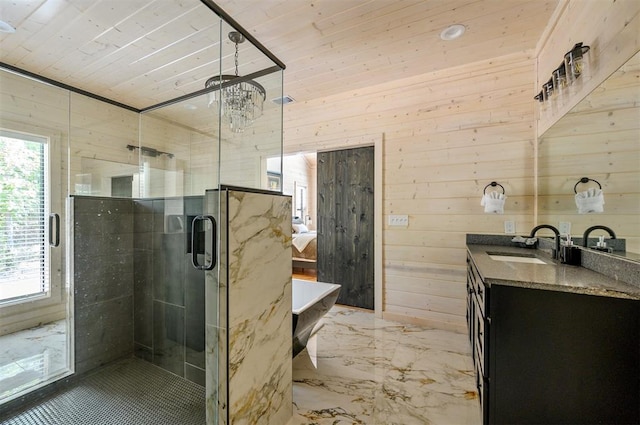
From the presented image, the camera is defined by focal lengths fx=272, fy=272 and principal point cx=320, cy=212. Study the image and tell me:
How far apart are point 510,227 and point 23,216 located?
443 cm

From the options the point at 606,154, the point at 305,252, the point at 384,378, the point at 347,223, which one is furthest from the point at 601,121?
the point at 305,252

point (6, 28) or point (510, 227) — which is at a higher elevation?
point (6, 28)

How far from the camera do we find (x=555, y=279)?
4.47ft

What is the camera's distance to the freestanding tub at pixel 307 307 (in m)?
2.02

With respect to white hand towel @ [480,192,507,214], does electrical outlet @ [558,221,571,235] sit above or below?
below

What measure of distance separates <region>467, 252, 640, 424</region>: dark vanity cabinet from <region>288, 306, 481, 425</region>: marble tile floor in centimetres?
49

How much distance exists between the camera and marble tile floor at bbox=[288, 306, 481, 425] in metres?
1.71

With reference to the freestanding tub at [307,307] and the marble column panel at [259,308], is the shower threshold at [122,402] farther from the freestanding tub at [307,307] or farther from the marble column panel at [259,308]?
the freestanding tub at [307,307]

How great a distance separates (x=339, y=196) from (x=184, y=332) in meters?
2.39

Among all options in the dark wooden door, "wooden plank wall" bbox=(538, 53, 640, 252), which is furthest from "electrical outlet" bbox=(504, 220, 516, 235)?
the dark wooden door

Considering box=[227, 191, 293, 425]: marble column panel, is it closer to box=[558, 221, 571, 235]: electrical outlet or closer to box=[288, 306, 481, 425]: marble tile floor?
box=[288, 306, 481, 425]: marble tile floor

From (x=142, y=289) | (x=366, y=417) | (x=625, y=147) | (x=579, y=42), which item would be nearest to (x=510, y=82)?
(x=579, y=42)

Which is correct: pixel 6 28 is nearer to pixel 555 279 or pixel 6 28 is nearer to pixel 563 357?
pixel 555 279

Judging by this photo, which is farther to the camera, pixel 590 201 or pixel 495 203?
pixel 495 203
